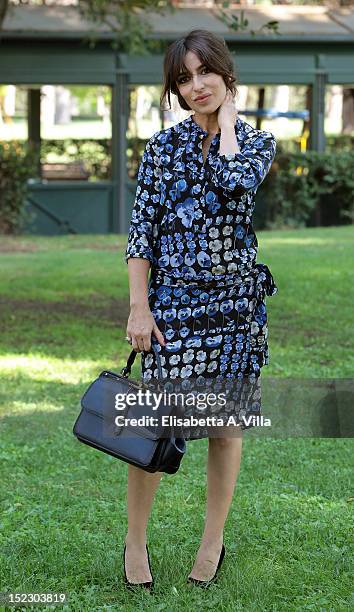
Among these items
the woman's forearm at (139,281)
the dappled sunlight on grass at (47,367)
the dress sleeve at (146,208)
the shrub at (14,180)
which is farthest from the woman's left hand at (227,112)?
the shrub at (14,180)

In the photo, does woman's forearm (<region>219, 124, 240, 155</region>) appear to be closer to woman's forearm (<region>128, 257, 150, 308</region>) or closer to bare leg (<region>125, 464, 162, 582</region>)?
woman's forearm (<region>128, 257, 150, 308</region>)

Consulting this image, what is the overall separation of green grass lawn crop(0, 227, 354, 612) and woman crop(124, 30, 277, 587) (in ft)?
1.85

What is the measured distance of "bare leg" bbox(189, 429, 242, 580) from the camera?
403 cm

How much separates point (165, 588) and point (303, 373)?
4055 millimetres

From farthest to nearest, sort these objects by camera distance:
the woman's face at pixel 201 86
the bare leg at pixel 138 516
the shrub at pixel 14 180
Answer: the shrub at pixel 14 180 < the bare leg at pixel 138 516 < the woman's face at pixel 201 86

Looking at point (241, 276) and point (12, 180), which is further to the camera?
point (12, 180)

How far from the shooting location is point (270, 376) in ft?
26.1

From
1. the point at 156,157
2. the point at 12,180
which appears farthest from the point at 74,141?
the point at 156,157

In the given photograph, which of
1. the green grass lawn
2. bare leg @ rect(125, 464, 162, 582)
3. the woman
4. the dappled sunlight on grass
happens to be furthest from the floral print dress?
the dappled sunlight on grass

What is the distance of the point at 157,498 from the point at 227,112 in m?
2.09

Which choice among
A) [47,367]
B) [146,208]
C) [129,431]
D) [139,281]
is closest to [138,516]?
[129,431]

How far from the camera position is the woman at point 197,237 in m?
3.82

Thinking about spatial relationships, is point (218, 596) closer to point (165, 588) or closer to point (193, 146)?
point (165, 588)

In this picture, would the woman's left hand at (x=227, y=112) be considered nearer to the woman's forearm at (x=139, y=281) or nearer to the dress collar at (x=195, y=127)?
the dress collar at (x=195, y=127)
